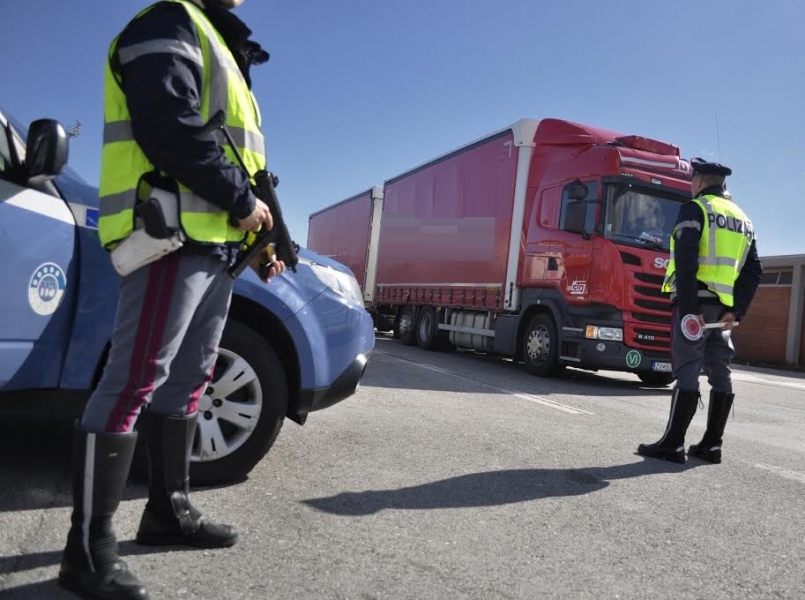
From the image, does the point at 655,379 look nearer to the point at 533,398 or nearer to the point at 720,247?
the point at 533,398

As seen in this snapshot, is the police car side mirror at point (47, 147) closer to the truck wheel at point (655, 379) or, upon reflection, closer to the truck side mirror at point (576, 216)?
the truck side mirror at point (576, 216)

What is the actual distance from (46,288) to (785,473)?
14.0ft

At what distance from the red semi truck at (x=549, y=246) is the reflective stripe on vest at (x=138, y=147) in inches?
274

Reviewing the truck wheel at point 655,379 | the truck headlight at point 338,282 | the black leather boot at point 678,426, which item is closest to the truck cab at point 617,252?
the truck wheel at point 655,379

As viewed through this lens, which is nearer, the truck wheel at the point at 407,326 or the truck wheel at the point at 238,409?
the truck wheel at the point at 238,409

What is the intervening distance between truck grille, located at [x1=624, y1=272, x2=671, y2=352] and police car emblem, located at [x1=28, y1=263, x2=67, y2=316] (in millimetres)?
7078

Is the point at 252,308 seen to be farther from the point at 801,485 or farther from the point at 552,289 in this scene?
the point at 552,289

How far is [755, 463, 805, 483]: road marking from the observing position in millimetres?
3955

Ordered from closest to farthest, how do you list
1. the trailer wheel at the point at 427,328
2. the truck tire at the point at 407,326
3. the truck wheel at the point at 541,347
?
the truck wheel at the point at 541,347
the trailer wheel at the point at 427,328
the truck tire at the point at 407,326

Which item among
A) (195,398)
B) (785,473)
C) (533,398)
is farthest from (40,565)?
(533,398)

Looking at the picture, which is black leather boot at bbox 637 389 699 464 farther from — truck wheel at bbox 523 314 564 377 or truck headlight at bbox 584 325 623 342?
truck wheel at bbox 523 314 564 377

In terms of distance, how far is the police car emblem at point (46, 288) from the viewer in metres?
2.43

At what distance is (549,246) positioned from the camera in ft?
30.1

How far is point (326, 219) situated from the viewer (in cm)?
2041
